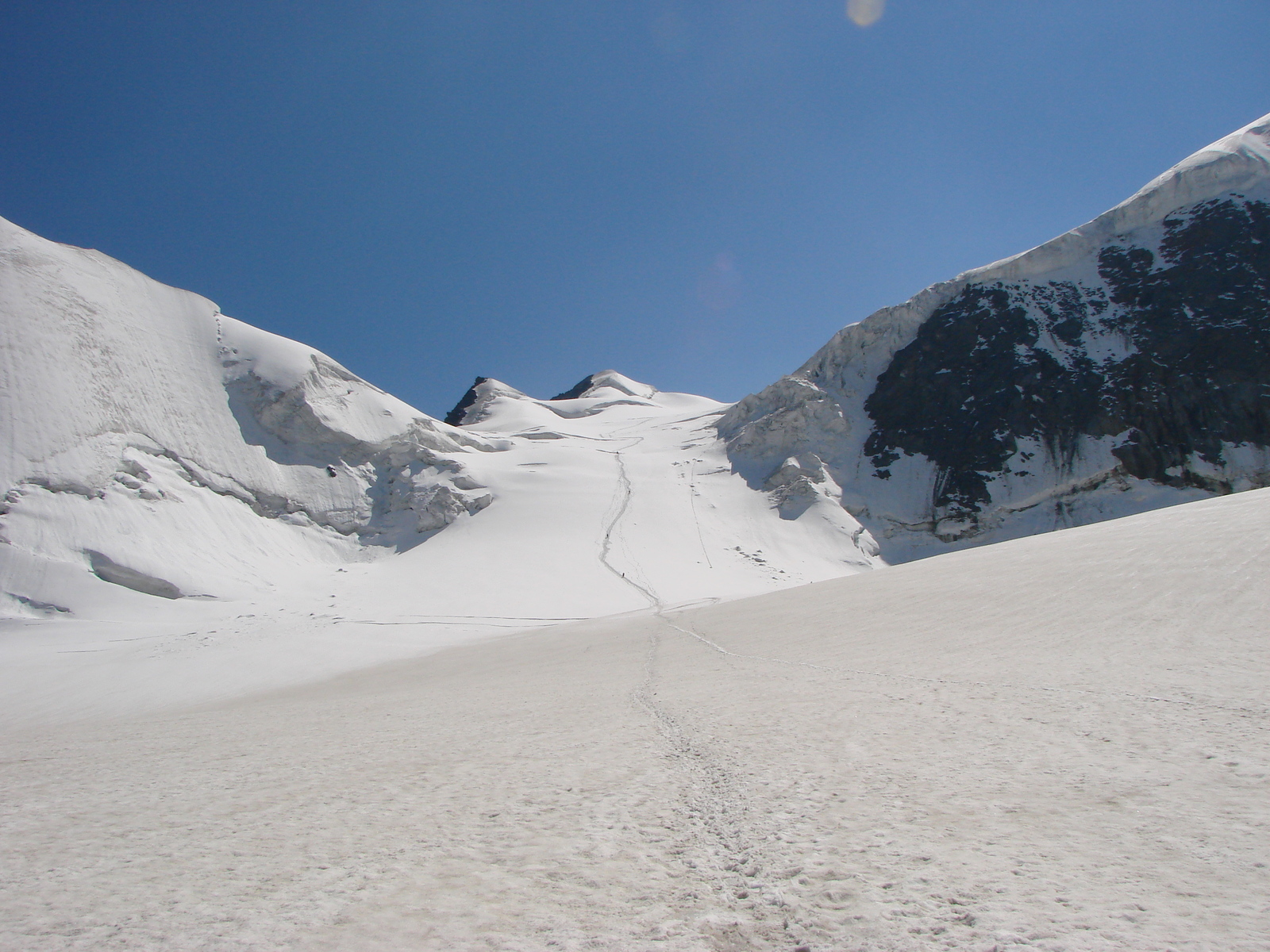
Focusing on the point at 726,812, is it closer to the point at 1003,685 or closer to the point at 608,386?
the point at 1003,685

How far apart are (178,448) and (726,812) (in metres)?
31.7

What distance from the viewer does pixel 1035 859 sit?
2756mm

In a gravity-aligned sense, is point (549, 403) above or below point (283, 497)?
above

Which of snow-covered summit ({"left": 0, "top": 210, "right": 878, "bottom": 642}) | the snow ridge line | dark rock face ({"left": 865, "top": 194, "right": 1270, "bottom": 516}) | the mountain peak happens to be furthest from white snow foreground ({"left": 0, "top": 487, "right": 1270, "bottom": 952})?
the mountain peak

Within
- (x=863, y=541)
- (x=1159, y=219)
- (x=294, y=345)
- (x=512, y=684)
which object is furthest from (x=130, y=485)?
(x=1159, y=219)

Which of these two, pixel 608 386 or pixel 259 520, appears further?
pixel 608 386

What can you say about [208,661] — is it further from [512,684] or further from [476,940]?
[476,940]

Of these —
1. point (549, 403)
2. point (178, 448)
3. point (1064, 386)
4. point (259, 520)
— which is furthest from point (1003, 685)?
point (549, 403)

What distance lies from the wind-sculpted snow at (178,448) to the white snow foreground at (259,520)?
0.31ft

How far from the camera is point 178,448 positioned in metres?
27.2

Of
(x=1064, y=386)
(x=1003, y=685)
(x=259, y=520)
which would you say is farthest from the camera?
(x=1064, y=386)

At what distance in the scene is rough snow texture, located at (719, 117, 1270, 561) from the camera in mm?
36969

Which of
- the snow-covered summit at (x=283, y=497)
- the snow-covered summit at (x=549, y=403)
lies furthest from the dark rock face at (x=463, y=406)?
the snow-covered summit at (x=283, y=497)

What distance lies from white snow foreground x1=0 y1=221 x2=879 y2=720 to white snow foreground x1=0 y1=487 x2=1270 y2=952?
36.6 ft
